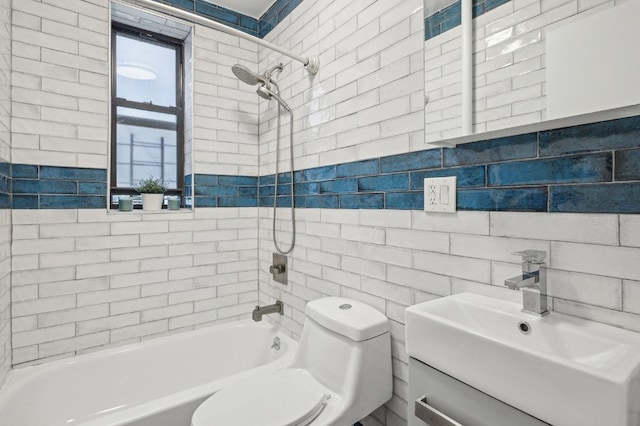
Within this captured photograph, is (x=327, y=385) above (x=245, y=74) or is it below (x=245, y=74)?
below

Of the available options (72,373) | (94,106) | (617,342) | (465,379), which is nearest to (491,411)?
(465,379)

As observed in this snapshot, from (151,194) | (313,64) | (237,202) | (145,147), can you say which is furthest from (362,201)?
(145,147)

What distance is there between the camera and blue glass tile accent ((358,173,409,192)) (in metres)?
1.40

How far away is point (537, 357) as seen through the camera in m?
0.70

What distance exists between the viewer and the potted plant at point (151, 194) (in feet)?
7.18

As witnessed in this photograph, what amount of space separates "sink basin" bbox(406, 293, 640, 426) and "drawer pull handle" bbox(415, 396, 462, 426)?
0.40ft

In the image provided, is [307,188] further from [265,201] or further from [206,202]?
[206,202]

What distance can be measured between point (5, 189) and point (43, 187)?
0.66 ft

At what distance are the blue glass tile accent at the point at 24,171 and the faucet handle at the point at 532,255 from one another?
2.33m

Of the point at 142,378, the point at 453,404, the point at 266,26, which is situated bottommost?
the point at 142,378

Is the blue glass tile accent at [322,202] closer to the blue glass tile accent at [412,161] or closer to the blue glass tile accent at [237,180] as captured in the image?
the blue glass tile accent at [412,161]

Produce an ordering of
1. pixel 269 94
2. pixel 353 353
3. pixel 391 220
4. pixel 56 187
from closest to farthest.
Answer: pixel 353 353 < pixel 391 220 < pixel 56 187 < pixel 269 94

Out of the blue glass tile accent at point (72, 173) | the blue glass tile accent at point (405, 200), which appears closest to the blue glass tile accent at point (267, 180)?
the blue glass tile accent at point (72, 173)

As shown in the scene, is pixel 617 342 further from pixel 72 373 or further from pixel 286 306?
pixel 72 373
